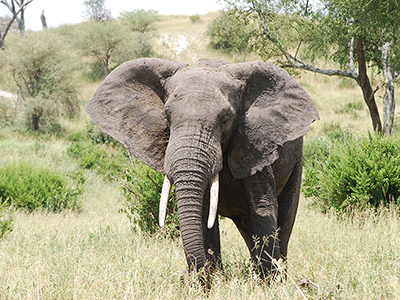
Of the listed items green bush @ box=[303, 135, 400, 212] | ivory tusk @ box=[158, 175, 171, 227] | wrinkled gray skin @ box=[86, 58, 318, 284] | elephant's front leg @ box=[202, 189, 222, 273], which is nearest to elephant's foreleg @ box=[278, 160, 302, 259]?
wrinkled gray skin @ box=[86, 58, 318, 284]

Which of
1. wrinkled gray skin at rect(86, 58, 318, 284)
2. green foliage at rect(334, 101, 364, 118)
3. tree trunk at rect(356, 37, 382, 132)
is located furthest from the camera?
green foliage at rect(334, 101, 364, 118)

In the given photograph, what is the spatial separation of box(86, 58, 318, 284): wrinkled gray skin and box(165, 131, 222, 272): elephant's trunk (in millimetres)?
19

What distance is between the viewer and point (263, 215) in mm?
3660

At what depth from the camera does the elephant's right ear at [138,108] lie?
11.6 ft

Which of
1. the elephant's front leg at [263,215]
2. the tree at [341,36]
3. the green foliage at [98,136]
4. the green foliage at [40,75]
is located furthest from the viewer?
the green foliage at [40,75]

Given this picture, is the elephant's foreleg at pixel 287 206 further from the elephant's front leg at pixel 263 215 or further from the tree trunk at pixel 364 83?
the tree trunk at pixel 364 83

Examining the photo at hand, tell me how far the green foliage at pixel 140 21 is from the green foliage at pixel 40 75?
815 inches

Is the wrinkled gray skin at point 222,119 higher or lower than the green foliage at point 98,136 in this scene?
higher

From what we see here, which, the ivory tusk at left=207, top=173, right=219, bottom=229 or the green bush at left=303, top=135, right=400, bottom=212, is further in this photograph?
the green bush at left=303, top=135, right=400, bottom=212

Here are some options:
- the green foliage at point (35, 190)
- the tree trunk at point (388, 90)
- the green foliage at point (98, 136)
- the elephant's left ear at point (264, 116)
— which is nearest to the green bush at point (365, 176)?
the elephant's left ear at point (264, 116)

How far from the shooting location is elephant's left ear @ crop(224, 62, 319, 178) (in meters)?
3.49

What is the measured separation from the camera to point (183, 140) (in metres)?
3.03

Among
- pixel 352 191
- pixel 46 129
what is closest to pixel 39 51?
pixel 46 129

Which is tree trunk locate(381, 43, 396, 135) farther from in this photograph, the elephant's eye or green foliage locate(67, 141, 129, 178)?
the elephant's eye
